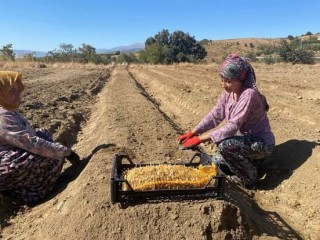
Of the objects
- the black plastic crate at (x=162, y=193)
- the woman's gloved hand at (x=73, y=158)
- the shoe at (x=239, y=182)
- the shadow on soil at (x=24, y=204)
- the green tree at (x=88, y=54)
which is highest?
the black plastic crate at (x=162, y=193)

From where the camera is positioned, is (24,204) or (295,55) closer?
(24,204)

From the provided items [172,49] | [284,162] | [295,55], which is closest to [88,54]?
[172,49]

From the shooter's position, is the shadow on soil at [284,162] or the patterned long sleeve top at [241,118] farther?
the shadow on soil at [284,162]

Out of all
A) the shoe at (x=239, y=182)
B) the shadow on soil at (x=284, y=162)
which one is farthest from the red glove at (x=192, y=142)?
the shadow on soil at (x=284, y=162)

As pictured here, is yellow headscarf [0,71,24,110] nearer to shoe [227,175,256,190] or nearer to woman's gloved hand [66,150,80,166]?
woman's gloved hand [66,150,80,166]

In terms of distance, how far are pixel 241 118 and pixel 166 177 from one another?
62.3 inches

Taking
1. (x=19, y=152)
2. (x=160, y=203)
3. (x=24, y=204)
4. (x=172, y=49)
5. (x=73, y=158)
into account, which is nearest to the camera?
(x=160, y=203)

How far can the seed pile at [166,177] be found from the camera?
385cm

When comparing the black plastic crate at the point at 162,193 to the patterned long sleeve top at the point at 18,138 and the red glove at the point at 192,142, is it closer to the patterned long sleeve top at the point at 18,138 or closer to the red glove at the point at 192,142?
the red glove at the point at 192,142

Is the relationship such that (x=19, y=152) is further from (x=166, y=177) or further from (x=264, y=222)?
(x=264, y=222)

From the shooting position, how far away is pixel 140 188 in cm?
381

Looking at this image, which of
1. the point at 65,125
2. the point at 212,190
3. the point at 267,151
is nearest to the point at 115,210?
the point at 212,190

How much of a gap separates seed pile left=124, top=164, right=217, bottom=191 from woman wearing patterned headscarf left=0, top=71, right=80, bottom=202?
3.66ft

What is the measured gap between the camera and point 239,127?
511 centimetres
